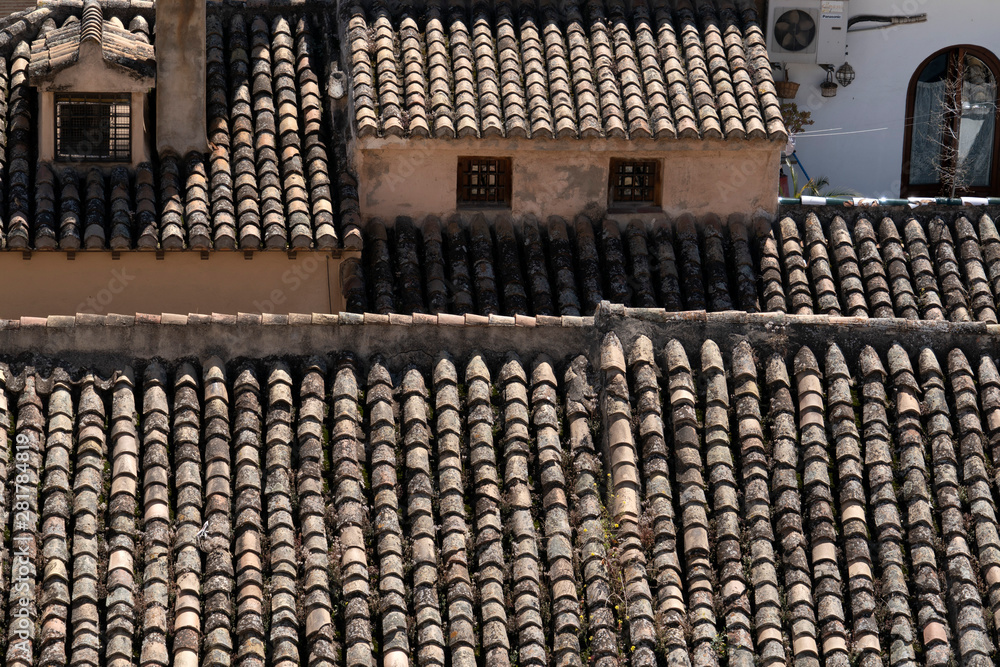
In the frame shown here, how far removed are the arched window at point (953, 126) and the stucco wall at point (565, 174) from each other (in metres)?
7.42

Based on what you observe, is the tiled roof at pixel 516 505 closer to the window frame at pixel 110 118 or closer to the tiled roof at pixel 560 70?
the tiled roof at pixel 560 70

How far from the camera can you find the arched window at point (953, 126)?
82.0 ft

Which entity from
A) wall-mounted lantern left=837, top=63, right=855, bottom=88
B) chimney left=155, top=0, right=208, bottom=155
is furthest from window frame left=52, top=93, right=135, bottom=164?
wall-mounted lantern left=837, top=63, right=855, bottom=88

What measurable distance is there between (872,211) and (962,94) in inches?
290

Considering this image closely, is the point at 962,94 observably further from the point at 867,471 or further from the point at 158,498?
the point at 158,498

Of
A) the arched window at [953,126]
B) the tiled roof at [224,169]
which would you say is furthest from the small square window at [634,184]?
the arched window at [953,126]

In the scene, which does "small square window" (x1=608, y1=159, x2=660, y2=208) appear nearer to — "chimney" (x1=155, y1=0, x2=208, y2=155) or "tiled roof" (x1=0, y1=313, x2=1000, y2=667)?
"chimney" (x1=155, y1=0, x2=208, y2=155)

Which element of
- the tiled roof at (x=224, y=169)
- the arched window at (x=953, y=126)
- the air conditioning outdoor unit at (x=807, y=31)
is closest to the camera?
the tiled roof at (x=224, y=169)

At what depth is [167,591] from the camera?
10.2 meters

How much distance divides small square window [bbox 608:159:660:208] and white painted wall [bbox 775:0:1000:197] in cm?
665

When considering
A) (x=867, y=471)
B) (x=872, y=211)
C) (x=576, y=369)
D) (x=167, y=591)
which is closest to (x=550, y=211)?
(x=872, y=211)

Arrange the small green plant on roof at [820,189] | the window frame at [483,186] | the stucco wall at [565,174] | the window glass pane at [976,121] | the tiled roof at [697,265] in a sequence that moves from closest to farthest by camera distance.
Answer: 1. the tiled roof at [697,265]
2. the stucco wall at [565,174]
3. the window frame at [483,186]
4. the small green plant on roof at [820,189]
5. the window glass pane at [976,121]

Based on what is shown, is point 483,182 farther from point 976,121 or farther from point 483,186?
point 976,121

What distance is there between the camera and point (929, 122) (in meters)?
25.2
